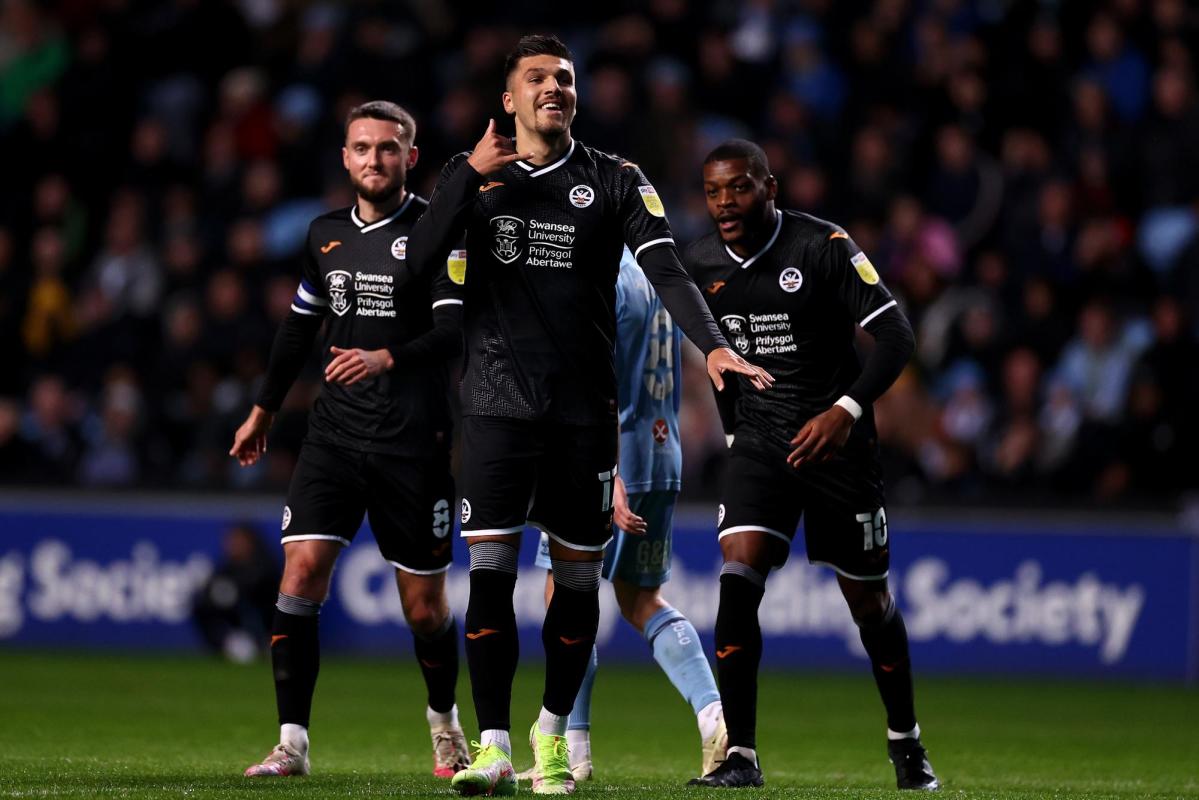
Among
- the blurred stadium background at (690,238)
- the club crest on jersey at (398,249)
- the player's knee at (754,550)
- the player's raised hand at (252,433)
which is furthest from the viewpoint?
the blurred stadium background at (690,238)

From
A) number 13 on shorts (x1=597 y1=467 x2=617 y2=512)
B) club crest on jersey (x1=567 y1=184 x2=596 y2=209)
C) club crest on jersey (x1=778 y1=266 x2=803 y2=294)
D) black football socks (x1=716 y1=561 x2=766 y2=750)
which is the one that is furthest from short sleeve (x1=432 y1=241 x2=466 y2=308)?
black football socks (x1=716 y1=561 x2=766 y2=750)

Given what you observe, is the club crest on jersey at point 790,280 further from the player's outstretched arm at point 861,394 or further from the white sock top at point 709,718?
the white sock top at point 709,718

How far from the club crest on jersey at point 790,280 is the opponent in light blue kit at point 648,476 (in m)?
0.94

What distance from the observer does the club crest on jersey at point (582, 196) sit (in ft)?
22.7

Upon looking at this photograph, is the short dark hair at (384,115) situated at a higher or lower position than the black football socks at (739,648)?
higher

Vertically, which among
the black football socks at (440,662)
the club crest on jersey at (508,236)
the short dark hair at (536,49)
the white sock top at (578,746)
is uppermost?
the short dark hair at (536,49)

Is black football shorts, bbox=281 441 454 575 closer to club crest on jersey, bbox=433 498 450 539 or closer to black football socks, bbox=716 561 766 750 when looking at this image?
club crest on jersey, bbox=433 498 450 539

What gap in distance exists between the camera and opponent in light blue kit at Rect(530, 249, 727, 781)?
327 inches

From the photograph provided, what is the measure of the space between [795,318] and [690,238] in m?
9.11

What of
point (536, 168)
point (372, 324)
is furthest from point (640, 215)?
point (372, 324)

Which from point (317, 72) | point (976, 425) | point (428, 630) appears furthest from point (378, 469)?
point (317, 72)

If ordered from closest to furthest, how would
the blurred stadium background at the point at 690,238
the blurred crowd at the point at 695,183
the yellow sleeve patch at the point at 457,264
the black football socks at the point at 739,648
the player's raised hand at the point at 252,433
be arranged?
the yellow sleeve patch at the point at 457,264 < the black football socks at the point at 739,648 < the player's raised hand at the point at 252,433 < the blurred stadium background at the point at 690,238 < the blurred crowd at the point at 695,183

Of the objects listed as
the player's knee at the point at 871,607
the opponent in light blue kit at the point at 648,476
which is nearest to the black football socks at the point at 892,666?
the player's knee at the point at 871,607

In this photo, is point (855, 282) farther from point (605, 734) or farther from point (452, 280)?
point (605, 734)
